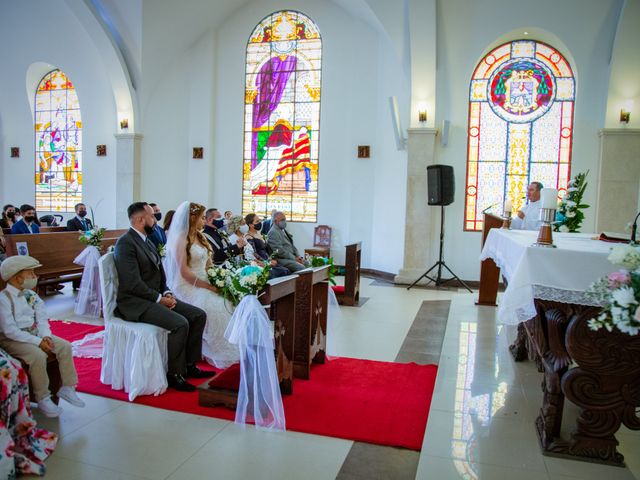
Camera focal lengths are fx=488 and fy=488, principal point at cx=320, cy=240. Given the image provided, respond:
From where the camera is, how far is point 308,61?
10.9 meters

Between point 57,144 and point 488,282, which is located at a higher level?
point 57,144

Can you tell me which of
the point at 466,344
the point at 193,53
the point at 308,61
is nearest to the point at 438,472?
the point at 466,344

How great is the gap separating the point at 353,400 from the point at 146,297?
1.78 m

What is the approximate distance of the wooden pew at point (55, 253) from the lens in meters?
6.59

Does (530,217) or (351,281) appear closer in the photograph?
(530,217)

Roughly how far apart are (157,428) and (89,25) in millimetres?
10288

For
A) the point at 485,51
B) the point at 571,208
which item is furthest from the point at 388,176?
the point at 571,208

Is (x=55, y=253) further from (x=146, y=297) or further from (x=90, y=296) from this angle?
(x=146, y=297)

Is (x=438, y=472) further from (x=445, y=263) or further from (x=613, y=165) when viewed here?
(x=613, y=165)

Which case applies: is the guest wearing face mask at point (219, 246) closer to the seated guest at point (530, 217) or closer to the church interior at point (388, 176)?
the church interior at point (388, 176)

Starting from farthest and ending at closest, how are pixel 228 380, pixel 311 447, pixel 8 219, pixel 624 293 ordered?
pixel 8 219, pixel 228 380, pixel 311 447, pixel 624 293

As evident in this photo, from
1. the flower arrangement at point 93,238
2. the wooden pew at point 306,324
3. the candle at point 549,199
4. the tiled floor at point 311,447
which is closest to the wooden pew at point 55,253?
the flower arrangement at point 93,238

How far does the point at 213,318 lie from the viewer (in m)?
4.39

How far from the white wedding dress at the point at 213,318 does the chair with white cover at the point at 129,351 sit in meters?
0.59
